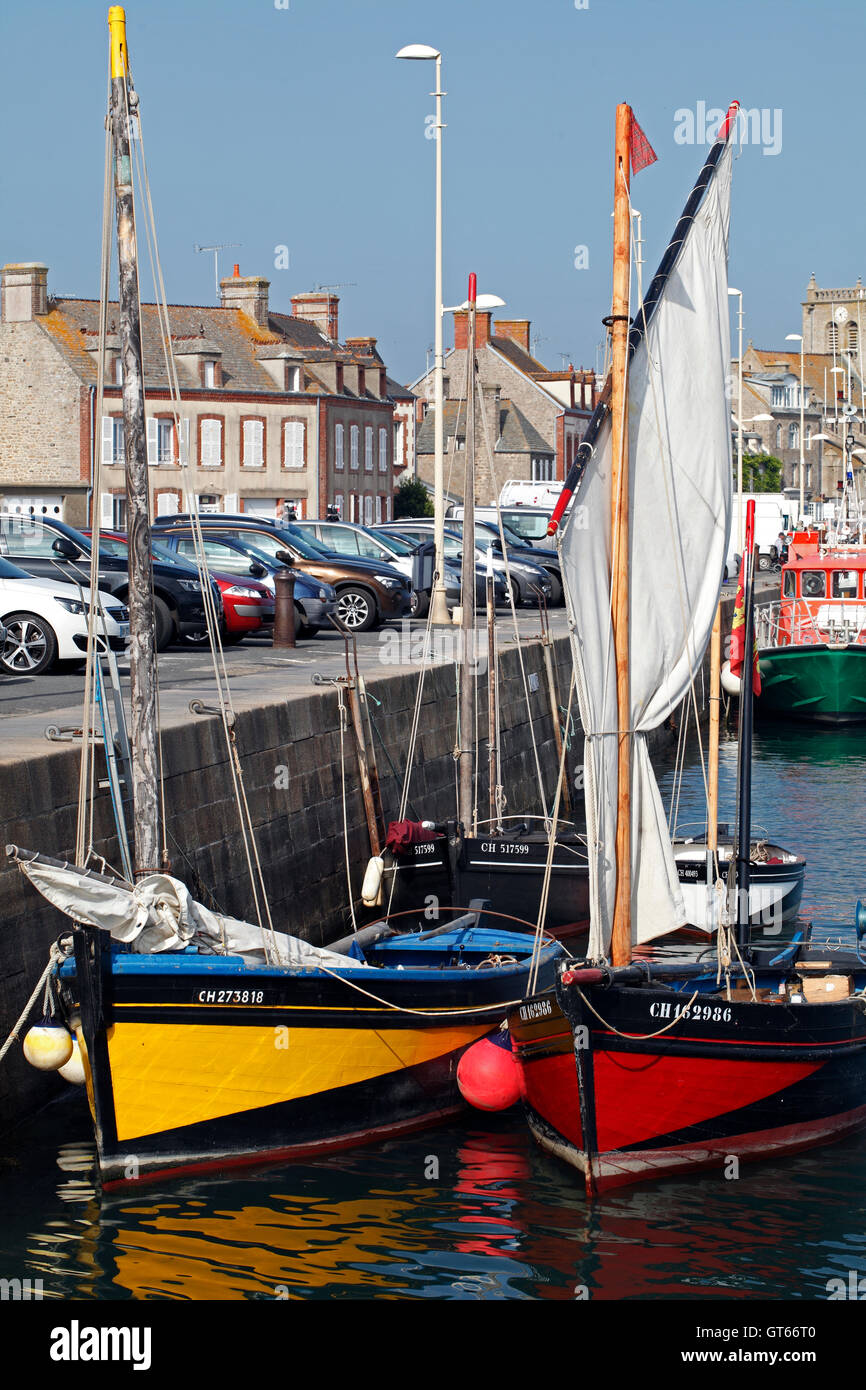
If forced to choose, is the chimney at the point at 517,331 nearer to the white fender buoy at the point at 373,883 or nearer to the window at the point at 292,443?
the window at the point at 292,443

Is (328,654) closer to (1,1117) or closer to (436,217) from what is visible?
(436,217)

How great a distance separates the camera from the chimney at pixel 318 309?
7031 centimetres

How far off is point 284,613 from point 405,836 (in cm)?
801

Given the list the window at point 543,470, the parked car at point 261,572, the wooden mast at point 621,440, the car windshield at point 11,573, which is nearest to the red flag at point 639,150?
the wooden mast at point 621,440

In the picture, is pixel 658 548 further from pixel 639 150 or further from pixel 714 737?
pixel 714 737

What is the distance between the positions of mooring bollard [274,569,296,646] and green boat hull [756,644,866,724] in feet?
44.8

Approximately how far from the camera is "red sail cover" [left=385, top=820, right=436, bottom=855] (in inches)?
605

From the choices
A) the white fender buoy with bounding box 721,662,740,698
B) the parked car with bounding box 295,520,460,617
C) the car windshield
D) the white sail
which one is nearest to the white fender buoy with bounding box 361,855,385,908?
the white sail

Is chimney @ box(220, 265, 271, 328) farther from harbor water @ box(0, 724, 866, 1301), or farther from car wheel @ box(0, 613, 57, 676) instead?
harbor water @ box(0, 724, 866, 1301)

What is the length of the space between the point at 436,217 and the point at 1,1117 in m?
18.8

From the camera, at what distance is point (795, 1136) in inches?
417

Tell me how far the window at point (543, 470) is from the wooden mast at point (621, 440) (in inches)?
2639
